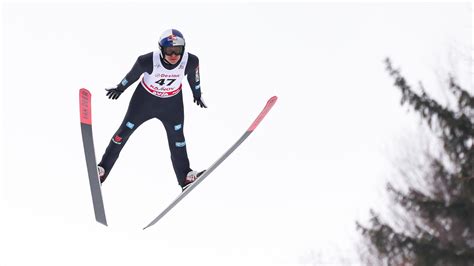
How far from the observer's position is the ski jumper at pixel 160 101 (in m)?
7.49

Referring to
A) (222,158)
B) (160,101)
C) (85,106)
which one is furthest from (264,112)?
(85,106)

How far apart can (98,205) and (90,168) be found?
0.40 meters

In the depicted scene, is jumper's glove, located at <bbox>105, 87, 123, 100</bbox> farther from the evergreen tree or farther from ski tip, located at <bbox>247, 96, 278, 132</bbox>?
the evergreen tree

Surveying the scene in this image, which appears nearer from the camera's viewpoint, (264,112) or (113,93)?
(113,93)

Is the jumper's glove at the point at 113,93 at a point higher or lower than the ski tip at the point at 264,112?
lower

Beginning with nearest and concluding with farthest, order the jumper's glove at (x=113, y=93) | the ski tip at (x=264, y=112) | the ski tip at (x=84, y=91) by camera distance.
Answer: the jumper's glove at (x=113, y=93) → the ski tip at (x=84, y=91) → the ski tip at (x=264, y=112)

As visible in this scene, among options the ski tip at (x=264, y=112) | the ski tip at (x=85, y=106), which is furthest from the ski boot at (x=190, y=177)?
the ski tip at (x=85, y=106)

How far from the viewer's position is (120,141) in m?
8.12

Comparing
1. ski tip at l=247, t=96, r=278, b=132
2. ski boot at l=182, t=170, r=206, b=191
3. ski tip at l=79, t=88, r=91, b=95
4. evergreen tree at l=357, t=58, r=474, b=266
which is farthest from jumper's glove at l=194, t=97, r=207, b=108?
evergreen tree at l=357, t=58, r=474, b=266

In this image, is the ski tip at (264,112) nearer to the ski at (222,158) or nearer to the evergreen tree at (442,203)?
the ski at (222,158)

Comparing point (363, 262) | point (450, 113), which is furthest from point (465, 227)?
point (363, 262)

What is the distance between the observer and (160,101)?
7844 mm

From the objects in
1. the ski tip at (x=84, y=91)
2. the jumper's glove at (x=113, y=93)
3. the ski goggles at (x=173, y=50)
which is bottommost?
the jumper's glove at (x=113, y=93)

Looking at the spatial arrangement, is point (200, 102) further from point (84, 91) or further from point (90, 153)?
point (90, 153)
